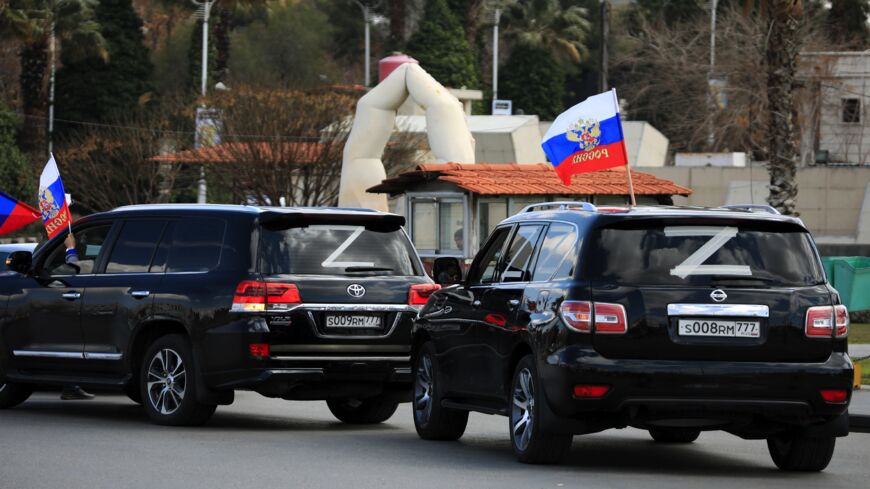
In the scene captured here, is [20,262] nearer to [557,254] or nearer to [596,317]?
[557,254]

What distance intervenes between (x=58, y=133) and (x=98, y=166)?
14.4 m

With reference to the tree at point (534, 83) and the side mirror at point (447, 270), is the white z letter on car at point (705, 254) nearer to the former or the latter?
the side mirror at point (447, 270)

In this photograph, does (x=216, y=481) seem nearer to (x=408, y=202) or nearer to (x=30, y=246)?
(x=30, y=246)

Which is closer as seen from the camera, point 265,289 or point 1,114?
point 265,289

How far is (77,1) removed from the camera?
64.9 metres

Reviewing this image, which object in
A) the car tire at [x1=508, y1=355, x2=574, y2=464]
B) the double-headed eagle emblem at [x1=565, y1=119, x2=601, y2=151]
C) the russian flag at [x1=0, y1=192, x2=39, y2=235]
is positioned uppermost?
the double-headed eagle emblem at [x1=565, y1=119, x2=601, y2=151]

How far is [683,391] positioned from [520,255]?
178cm

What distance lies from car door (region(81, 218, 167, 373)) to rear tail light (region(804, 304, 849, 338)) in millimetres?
5430

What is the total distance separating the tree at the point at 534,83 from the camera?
9356 cm

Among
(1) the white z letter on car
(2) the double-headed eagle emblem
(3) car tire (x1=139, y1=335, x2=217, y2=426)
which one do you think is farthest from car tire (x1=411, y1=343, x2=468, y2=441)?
(2) the double-headed eagle emblem

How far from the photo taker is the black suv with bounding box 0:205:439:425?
13227 millimetres

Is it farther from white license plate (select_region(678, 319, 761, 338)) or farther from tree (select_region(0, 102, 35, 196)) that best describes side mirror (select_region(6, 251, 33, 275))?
tree (select_region(0, 102, 35, 196))

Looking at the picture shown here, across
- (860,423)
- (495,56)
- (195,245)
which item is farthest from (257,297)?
(495,56)

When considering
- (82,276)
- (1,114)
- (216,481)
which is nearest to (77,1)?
(1,114)
